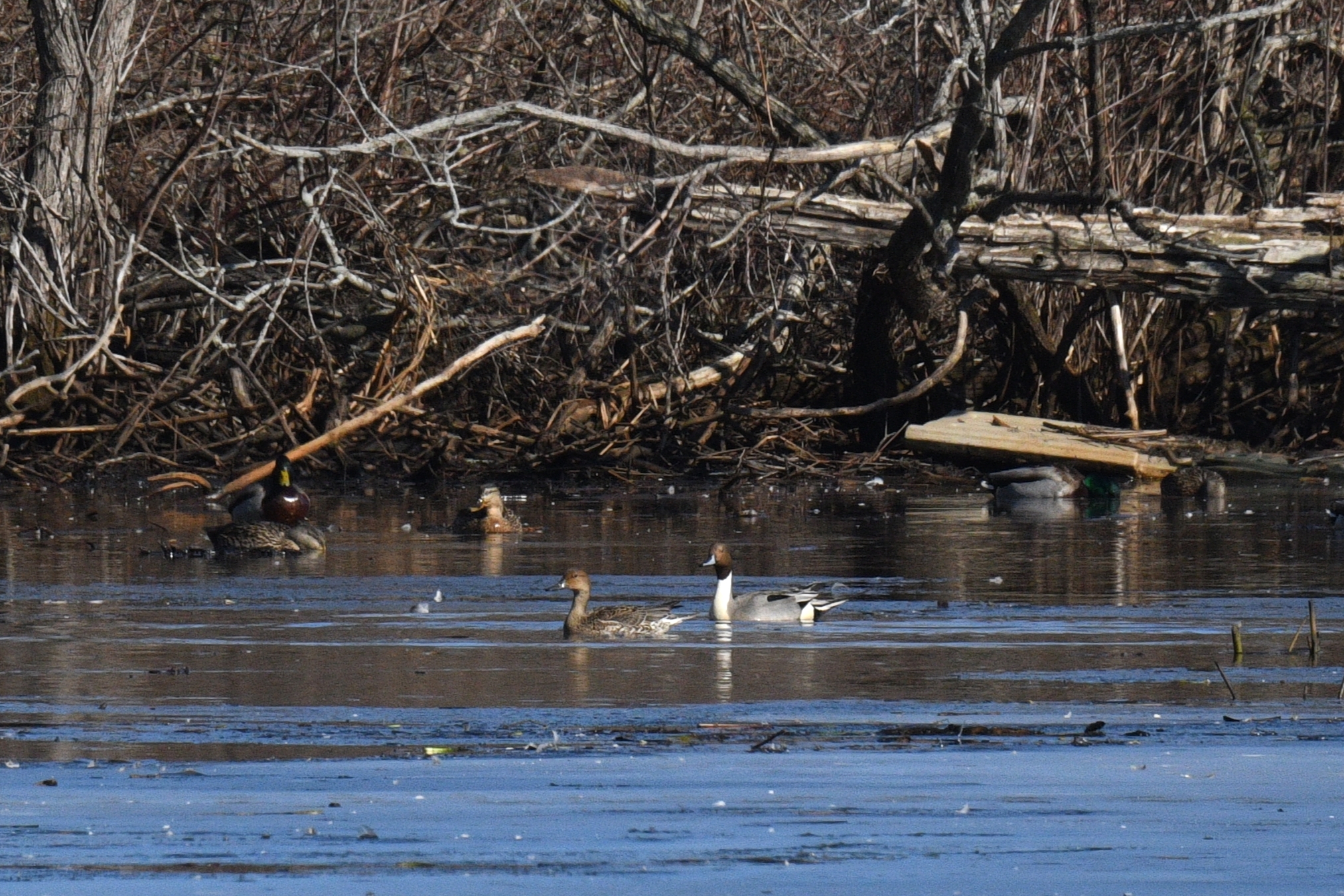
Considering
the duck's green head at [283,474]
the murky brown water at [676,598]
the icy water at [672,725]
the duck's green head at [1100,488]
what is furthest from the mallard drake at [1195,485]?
the duck's green head at [283,474]

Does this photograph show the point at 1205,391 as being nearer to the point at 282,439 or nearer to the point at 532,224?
the point at 532,224

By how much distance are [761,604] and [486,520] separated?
479 cm

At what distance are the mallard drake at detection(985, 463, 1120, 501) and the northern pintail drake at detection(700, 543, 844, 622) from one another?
7364 millimetres

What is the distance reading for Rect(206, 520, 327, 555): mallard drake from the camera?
13.2 meters

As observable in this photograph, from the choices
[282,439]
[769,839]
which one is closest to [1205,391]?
[282,439]

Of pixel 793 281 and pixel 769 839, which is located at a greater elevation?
pixel 793 281

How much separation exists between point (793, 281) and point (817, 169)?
1020 mm

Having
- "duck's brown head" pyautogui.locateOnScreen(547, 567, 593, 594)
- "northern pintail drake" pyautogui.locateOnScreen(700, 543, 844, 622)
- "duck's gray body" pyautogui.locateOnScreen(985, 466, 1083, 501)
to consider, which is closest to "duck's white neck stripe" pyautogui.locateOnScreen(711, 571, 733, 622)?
"northern pintail drake" pyautogui.locateOnScreen(700, 543, 844, 622)

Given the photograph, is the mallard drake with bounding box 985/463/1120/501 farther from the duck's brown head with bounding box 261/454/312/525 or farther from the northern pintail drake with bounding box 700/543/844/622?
the northern pintail drake with bounding box 700/543/844/622

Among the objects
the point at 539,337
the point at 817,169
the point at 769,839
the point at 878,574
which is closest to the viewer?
the point at 769,839

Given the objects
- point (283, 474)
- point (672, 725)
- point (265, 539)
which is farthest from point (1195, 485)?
point (672, 725)

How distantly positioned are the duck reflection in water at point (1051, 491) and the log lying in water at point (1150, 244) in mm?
1617

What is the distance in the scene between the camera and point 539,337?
68.5ft

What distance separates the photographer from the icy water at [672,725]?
495 cm
